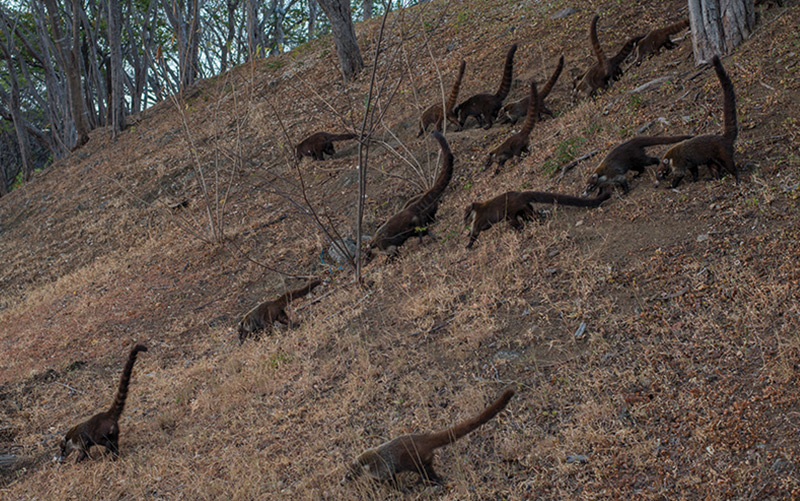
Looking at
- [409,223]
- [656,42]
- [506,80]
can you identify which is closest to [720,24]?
[656,42]

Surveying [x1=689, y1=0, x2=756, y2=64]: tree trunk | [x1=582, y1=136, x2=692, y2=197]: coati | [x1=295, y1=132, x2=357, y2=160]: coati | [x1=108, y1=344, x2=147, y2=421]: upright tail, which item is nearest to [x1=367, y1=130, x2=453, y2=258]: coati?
[x1=582, y1=136, x2=692, y2=197]: coati

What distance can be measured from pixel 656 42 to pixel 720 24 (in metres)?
1.48

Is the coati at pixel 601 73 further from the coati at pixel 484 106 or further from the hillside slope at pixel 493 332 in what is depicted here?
the coati at pixel 484 106

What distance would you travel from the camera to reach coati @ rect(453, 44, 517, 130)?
1184cm

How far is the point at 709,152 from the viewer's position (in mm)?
6879

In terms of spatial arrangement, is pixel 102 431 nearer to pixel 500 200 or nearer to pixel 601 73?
pixel 500 200

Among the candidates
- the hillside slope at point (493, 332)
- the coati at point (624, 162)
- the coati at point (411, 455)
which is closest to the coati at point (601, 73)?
the hillside slope at point (493, 332)

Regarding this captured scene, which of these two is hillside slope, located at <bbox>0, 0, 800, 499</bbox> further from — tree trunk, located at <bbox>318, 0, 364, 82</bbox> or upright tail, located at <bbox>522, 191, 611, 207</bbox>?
tree trunk, located at <bbox>318, 0, 364, 82</bbox>

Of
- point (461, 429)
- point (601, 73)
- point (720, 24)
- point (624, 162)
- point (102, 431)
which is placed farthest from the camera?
point (601, 73)

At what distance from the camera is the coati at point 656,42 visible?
1108 cm

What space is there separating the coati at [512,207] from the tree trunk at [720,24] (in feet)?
12.0

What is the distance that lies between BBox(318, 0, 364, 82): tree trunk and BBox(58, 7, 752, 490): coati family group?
19.8 ft

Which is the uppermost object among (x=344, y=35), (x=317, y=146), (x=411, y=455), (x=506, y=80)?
(x=344, y=35)

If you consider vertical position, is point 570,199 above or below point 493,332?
above
